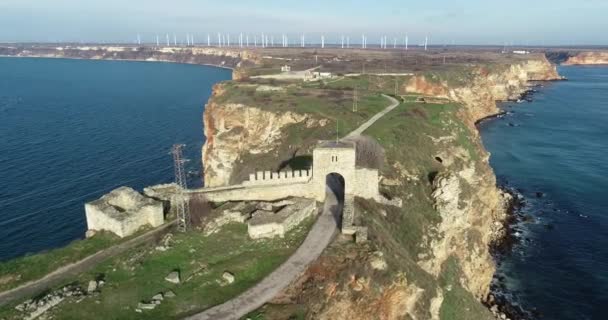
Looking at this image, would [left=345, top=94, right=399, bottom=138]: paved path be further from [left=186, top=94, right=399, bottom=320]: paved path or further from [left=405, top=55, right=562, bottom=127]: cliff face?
[left=186, top=94, right=399, bottom=320]: paved path

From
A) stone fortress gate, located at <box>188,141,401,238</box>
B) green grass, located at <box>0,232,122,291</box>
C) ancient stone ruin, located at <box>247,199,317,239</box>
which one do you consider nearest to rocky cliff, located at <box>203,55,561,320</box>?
stone fortress gate, located at <box>188,141,401,238</box>

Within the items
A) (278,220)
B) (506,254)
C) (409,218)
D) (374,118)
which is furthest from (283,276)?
(374,118)

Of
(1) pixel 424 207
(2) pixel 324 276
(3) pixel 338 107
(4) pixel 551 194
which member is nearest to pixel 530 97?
(4) pixel 551 194

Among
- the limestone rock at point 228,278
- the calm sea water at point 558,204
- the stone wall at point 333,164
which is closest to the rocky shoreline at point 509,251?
the calm sea water at point 558,204

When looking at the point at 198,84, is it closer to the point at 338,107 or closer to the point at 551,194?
the point at 338,107

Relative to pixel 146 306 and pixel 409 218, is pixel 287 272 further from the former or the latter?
pixel 409 218

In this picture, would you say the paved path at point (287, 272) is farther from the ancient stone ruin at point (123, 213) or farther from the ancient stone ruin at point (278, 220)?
the ancient stone ruin at point (123, 213)
